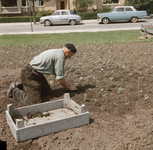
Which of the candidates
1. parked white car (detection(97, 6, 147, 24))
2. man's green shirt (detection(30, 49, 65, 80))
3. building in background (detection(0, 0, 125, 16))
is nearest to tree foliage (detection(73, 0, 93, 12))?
building in background (detection(0, 0, 125, 16))

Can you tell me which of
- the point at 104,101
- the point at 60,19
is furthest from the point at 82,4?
the point at 104,101

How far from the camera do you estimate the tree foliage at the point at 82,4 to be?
3241 cm

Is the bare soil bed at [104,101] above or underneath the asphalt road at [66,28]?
underneath

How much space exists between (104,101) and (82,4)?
29959 mm

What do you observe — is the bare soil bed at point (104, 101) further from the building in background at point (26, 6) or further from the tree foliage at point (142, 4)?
the building in background at point (26, 6)

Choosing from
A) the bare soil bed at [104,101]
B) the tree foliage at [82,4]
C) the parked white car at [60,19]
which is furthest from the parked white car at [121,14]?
the bare soil bed at [104,101]

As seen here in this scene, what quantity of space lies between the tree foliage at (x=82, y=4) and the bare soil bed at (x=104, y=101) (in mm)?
25844

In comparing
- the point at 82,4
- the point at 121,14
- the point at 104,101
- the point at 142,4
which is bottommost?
the point at 104,101

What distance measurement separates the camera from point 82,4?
32.4 meters

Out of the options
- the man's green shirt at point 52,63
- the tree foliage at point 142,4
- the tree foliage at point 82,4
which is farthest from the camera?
the tree foliage at point 82,4

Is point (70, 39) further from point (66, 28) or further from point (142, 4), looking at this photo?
point (142, 4)

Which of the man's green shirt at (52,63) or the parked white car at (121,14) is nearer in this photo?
the man's green shirt at (52,63)

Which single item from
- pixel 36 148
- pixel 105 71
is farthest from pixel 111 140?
pixel 105 71

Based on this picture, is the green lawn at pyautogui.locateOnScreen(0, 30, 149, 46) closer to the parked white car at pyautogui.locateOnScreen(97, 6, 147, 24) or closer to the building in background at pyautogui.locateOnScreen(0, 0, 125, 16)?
the parked white car at pyautogui.locateOnScreen(97, 6, 147, 24)
